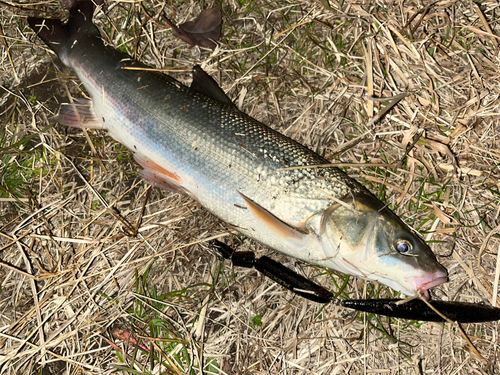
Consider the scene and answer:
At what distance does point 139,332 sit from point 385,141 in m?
2.75

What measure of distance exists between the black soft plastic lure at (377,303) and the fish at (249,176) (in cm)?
28

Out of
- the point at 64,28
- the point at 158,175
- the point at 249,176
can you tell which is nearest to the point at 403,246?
the point at 249,176

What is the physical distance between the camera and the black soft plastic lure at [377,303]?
2.82 meters

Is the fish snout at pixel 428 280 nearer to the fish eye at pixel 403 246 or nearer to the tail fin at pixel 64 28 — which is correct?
the fish eye at pixel 403 246

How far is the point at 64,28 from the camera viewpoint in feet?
11.0

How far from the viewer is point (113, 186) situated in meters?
3.49

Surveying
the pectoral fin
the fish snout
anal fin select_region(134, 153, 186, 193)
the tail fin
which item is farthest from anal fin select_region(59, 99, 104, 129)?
the fish snout

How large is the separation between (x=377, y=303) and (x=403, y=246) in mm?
639

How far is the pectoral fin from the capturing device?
2.53 meters

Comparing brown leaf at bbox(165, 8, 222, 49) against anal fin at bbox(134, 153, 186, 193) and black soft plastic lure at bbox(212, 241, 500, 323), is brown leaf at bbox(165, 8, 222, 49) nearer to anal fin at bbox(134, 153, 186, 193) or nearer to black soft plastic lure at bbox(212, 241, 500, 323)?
anal fin at bbox(134, 153, 186, 193)

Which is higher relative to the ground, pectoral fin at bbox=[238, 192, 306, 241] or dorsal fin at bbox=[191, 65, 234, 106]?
dorsal fin at bbox=[191, 65, 234, 106]

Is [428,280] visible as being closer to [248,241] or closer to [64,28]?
[248,241]

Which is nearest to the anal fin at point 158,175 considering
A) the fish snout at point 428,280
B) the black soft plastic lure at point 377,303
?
the black soft plastic lure at point 377,303

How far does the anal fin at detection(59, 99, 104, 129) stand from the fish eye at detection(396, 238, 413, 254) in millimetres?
Result: 2706
